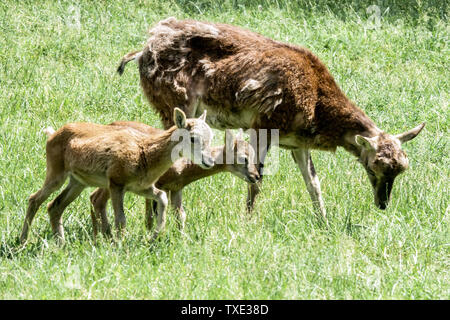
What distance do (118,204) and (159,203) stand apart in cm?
39

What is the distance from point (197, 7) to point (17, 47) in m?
3.45

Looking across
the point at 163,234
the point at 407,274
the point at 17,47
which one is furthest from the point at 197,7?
the point at 407,274

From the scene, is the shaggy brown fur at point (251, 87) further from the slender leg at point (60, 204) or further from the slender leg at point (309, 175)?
the slender leg at point (60, 204)

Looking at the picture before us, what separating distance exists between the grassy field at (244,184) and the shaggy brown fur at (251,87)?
601mm

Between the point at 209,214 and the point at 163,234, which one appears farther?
the point at 209,214

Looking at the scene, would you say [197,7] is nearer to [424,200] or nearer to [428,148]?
[428,148]

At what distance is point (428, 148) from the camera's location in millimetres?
11055

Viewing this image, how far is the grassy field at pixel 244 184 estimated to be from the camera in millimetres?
7070

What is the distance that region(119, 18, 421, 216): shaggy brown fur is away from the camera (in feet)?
31.1

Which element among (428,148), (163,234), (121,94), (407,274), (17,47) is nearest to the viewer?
(407,274)

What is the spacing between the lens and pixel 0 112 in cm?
1159

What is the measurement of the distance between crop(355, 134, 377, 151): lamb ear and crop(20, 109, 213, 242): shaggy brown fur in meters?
1.76

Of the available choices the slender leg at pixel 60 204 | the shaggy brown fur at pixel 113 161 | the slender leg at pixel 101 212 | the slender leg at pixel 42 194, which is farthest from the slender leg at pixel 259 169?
the slender leg at pixel 42 194
